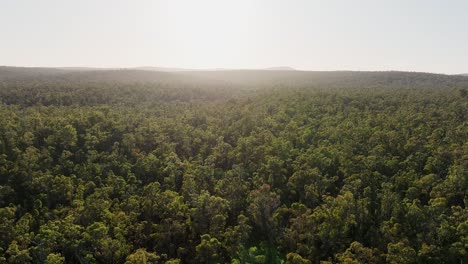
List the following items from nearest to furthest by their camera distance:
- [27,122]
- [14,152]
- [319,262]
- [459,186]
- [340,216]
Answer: [319,262] → [340,216] → [459,186] → [14,152] → [27,122]

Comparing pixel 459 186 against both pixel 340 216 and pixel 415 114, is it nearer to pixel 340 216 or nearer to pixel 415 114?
pixel 340 216

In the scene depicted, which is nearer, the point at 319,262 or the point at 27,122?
the point at 319,262

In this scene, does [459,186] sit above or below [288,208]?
above

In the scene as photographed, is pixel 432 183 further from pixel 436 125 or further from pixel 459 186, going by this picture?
pixel 436 125

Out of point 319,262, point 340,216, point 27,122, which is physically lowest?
point 319,262

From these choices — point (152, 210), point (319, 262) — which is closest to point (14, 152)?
point (152, 210)

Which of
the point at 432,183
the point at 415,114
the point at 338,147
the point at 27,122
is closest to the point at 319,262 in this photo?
the point at 432,183

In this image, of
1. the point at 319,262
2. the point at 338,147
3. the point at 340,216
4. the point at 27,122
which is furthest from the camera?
the point at 27,122
